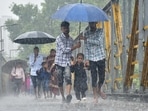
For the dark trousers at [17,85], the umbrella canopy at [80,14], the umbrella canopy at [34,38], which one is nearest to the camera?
the umbrella canopy at [80,14]

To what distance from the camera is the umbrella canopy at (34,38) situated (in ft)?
49.2

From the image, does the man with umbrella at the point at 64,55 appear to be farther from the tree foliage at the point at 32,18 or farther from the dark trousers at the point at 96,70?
the tree foliage at the point at 32,18

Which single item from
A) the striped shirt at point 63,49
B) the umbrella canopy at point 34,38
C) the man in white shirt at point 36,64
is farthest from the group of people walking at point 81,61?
the umbrella canopy at point 34,38

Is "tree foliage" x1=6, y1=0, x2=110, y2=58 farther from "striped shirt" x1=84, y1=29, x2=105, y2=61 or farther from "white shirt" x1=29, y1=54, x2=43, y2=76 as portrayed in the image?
"striped shirt" x1=84, y1=29, x2=105, y2=61

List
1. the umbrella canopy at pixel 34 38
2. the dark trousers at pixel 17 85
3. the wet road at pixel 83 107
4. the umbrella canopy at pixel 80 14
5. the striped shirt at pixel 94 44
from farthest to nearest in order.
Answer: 1. the dark trousers at pixel 17 85
2. the umbrella canopy at pixel 34 38
3. the striped shirt at pixel 94 44
4. the umbrella canopy at pixel 80 14
5. the wet road at pixel 83 107

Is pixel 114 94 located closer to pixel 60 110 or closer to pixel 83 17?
pixel 83 17

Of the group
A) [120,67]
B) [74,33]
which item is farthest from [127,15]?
[74,33]

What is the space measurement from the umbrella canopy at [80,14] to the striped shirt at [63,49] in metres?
0.46

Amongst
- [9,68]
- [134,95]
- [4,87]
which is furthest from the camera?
[9,68]

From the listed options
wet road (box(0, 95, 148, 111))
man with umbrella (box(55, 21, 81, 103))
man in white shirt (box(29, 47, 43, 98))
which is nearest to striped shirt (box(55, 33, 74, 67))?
man with umbrella (box(55, 21, 81, 103))

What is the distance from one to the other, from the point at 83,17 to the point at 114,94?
228 centimetres

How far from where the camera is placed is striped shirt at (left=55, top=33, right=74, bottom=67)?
30.5ft

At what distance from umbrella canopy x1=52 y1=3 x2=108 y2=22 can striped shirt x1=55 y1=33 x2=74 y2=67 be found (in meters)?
0.46

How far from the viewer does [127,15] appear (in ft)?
34.5
